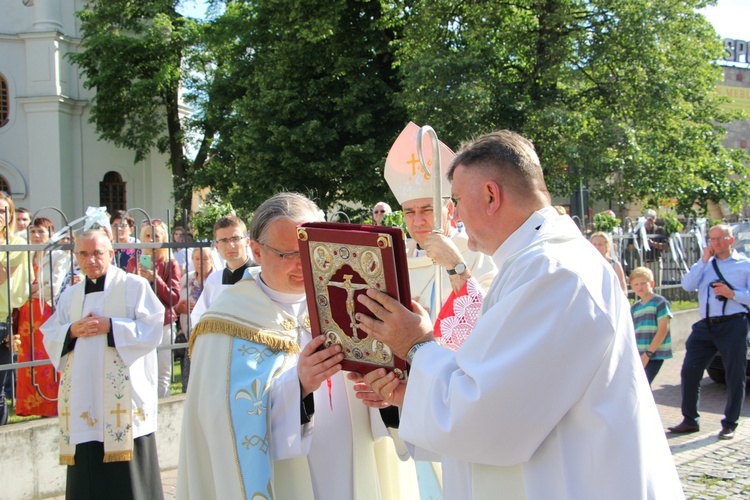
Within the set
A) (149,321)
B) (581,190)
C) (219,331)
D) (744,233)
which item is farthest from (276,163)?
(219,331)

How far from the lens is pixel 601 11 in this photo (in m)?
15.7

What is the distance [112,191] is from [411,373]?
2886cm

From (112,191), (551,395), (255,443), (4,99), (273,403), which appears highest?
(4,99)

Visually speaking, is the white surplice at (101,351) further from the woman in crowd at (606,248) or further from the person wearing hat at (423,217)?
the woman in crowd at (606,248)

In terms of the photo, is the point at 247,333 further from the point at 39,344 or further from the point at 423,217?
the point at 39,344

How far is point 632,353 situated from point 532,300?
0.34m

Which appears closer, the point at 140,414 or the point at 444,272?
the point at 444,272

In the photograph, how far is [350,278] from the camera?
237 cm

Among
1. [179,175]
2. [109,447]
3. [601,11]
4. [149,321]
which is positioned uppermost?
[601,11]

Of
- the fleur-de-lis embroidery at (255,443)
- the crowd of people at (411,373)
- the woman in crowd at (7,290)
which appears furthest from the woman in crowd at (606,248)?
the fleur-de-lis embroidery at (255,443)

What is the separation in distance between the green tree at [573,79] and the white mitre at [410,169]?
37.1 feet

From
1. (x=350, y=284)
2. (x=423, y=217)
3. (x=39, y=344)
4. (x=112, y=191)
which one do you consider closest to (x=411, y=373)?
(x=350, y=284)

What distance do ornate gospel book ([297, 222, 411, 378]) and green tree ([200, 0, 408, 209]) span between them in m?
16.3

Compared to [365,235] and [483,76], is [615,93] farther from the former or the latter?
[365,235]
